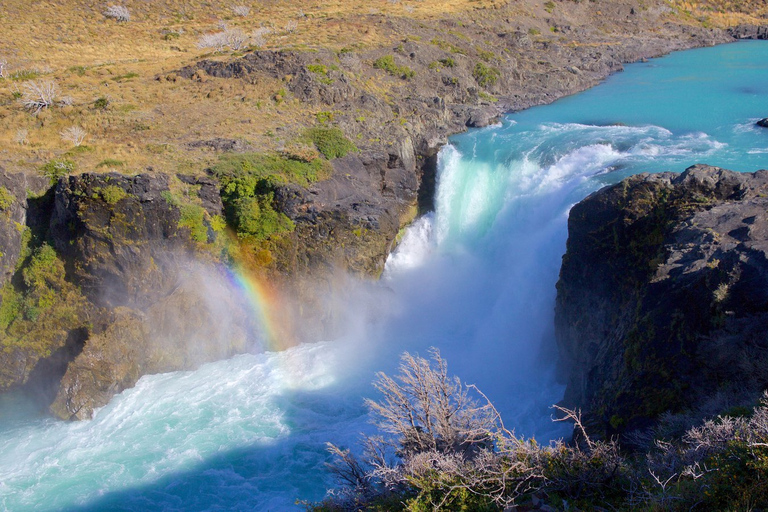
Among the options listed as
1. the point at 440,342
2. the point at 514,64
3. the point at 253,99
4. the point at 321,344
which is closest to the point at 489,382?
the point at 440,342

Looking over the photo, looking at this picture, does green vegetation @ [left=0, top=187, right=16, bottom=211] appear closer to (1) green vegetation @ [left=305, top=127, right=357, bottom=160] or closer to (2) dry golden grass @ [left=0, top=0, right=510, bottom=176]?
(2) dry golden grass @ [left=0, top=0, right=510, bottom=176]

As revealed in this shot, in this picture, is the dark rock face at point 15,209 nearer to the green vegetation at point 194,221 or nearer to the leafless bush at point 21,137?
the leafless bush at point 21,137

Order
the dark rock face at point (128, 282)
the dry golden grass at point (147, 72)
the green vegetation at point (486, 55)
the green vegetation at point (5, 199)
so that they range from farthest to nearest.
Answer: the green vegetation at point (486, 55)
the dry golden grass at point (147, 72)
the green vegetation at point (5, 199)
the dark rock face at point (128, 282)

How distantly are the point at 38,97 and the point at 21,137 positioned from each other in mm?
4521

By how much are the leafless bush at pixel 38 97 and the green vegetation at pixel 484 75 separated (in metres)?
28.2

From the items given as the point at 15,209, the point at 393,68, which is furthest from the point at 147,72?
the point at 15,209

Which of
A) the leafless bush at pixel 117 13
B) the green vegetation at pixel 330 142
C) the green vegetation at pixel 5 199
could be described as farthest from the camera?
the leafless bush at pixel 117 13

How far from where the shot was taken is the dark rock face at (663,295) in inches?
426

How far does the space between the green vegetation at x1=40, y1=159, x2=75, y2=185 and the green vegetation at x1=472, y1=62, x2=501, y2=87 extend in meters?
29.4

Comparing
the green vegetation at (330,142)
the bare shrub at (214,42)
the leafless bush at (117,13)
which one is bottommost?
the green vegetation at (330,142)

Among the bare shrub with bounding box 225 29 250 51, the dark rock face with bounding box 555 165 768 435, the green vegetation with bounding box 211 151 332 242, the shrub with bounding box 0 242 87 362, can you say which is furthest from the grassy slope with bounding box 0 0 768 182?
the dark rock face with bounding box 555 165 768 435

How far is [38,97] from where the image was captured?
86.5 ft

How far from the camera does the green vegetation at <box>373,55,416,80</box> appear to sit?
3522cm

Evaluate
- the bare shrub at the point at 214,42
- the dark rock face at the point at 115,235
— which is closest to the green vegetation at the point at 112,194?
the dark rock face at the point at 115,235
